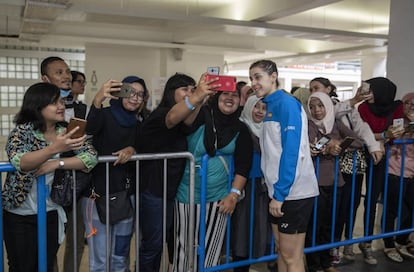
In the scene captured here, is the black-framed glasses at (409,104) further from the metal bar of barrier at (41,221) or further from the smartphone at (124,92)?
the metal bar of barrier at (41,221)

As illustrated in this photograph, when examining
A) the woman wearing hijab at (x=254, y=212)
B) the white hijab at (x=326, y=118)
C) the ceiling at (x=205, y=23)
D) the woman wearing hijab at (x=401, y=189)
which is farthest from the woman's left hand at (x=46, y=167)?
the ceiling at (x=205, y=23)


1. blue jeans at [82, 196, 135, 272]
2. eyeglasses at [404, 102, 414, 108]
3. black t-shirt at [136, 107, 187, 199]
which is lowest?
blue jeans at [82, 196, 135, 272]


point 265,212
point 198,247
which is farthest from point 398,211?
point 198,247

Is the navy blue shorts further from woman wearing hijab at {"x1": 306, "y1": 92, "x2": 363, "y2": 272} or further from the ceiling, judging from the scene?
the ceiling

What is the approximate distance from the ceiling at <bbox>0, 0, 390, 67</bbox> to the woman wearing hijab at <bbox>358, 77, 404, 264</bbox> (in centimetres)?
225

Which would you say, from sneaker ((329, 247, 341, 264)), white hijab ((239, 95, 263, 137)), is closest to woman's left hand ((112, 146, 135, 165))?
white hijab ((239, 95, 263, 137))

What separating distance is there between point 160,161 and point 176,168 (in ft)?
0.32

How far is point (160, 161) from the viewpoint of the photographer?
216 centimetres

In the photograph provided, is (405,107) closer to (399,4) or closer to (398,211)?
(398,211)

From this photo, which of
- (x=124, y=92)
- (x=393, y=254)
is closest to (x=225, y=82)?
(x=124, y=92)

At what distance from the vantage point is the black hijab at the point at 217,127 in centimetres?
215

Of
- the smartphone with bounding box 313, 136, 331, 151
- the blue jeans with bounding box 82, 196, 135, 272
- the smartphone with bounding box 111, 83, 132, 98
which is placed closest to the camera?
the smartphone with bounding box 111, 83, 132, 98

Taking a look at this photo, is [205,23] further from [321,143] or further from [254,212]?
[254,212]

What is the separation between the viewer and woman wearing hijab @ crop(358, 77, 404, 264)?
3.02m
